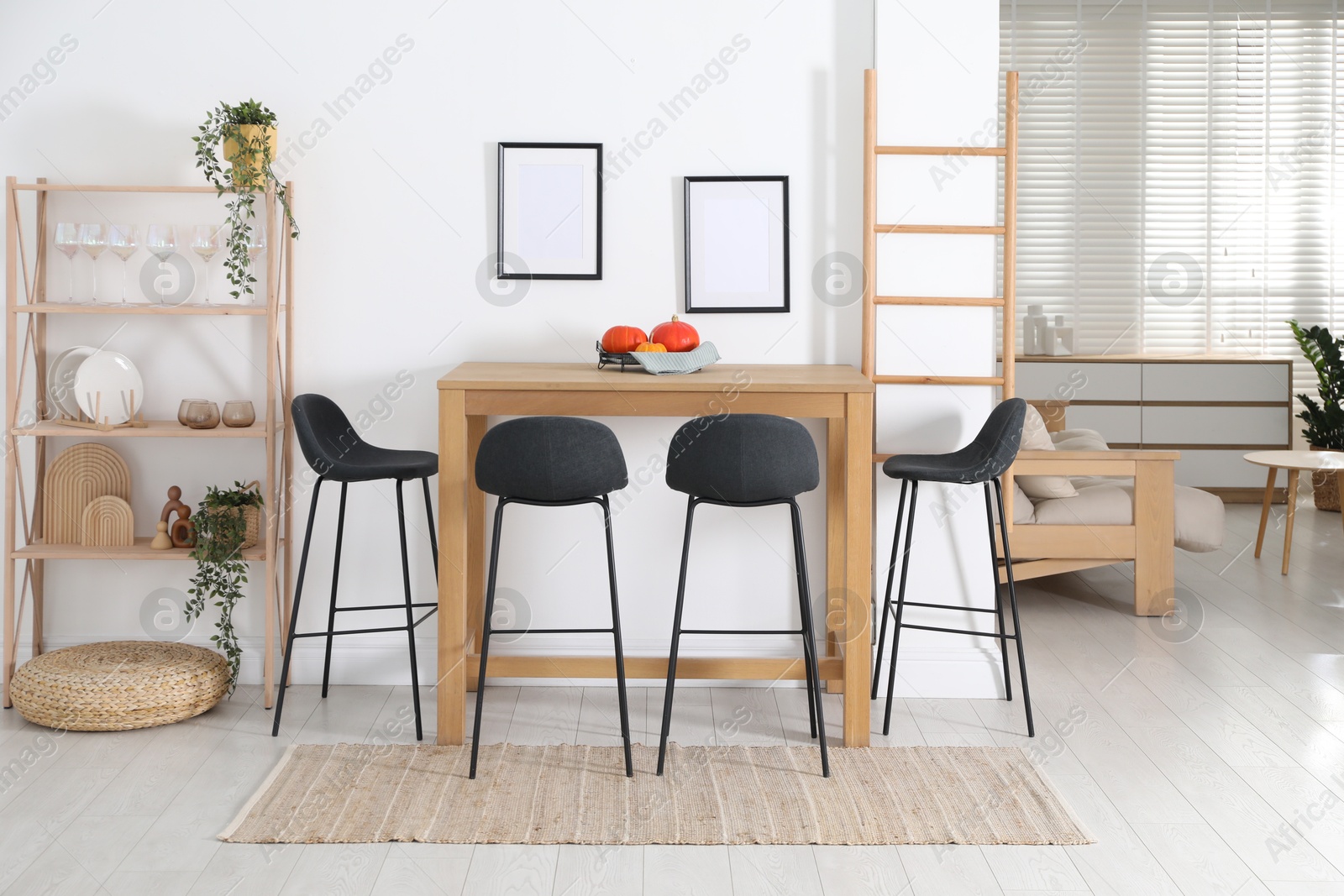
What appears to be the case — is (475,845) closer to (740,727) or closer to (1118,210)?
(740,727)

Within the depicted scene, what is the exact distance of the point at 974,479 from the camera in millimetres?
3102

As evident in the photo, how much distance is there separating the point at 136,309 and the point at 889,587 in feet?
8.00

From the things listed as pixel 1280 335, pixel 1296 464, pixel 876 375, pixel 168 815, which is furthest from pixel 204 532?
pixel 1280 335

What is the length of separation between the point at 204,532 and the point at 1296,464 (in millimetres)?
4828

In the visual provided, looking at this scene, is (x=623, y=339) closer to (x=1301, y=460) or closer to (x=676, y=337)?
(x=676, y=337)

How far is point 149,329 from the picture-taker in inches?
140

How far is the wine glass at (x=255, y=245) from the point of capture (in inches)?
134

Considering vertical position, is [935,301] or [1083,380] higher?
[935,301]

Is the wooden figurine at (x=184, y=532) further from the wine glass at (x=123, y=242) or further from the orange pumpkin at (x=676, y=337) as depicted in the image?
the orange pumpkin at (x=676, y=337)

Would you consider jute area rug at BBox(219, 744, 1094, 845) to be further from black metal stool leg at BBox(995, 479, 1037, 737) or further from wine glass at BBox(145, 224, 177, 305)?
wine glass at BBox(145, 224, 177, 305)

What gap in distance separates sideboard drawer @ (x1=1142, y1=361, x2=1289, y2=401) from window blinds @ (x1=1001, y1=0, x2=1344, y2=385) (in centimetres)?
36

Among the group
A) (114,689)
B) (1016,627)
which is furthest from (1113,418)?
(114,689)

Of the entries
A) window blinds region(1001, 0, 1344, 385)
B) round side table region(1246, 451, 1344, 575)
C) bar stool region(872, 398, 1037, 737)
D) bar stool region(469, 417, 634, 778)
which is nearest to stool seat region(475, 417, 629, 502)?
bar stool region(469, 417, 634, 778)

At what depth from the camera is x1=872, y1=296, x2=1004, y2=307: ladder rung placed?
11.3 feet
